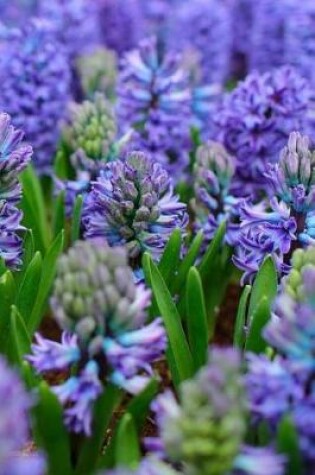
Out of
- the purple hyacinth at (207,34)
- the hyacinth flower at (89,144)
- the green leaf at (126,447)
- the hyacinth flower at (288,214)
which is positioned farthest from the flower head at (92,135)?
the purple hyacinth at (207,34)

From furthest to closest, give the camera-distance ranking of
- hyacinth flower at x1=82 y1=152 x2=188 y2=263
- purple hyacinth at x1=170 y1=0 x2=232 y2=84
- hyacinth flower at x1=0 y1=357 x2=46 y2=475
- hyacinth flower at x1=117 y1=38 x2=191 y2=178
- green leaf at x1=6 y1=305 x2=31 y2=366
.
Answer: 1. purple hyacinth at x1=170 y1=0 x2=232 y2=84
2. hyacinth flower at x1=117 y1=38 x2=191 y2=178
3. hyacinth flower at x1=82 y1=152 x2=188 y2=263
4. green leaf at x1=6 y1=305 x2=31 y2=366
5. hyacinth flower at x1=0 y1=357 x2=46 y2=475

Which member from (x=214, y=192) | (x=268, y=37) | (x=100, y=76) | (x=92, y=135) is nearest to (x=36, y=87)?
(x=100, y=76)

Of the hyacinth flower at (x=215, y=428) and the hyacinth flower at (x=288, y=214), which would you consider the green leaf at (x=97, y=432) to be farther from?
the hyacinth flower at (x=288, y=214)

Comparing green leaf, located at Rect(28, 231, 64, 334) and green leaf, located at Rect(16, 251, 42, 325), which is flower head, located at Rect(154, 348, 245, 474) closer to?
green leaf, located at Rect(16, 251, 42, 325)

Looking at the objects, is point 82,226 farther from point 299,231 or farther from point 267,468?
point 267,468

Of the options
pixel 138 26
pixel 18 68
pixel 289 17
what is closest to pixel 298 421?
pixel 18 68

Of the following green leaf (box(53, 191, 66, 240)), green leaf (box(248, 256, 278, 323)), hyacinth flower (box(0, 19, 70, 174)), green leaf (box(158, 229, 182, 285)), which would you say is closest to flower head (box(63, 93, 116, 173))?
green leaf (box(53, 191, 66, 240))
